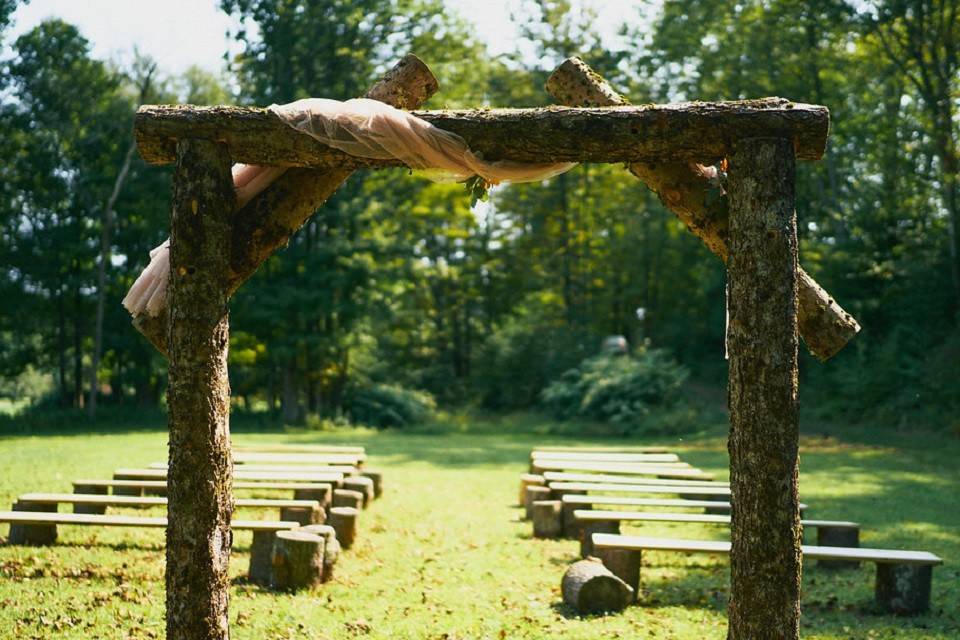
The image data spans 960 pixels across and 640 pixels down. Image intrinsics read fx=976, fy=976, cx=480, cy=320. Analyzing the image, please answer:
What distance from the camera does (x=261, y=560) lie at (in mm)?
8406

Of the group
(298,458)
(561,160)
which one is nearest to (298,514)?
(298,458)

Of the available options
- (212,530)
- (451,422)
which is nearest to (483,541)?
(212,530)

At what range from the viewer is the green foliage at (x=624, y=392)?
2389 centimetres

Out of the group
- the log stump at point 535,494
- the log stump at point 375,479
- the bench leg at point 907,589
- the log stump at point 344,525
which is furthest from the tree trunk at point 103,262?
the bench leg at point 907,589

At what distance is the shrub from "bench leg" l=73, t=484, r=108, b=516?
16400 mm

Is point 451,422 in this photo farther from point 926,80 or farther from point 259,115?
point 259,115

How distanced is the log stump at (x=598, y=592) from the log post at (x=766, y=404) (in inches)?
88.0

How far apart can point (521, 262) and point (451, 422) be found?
38.0ft

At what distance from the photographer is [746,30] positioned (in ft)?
98.8

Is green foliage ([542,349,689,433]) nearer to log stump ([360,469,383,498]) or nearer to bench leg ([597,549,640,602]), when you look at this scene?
log stump ([360,469,383,498])

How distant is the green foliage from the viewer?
23891 millimetres

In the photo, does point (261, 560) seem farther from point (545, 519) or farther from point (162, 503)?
point (545, 519)

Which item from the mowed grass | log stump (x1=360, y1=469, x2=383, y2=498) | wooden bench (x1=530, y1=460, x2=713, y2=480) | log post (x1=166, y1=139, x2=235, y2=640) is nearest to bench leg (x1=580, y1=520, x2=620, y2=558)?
the mowed grass

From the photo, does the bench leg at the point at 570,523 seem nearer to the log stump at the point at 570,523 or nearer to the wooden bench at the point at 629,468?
the log stump at the point at 570,523
